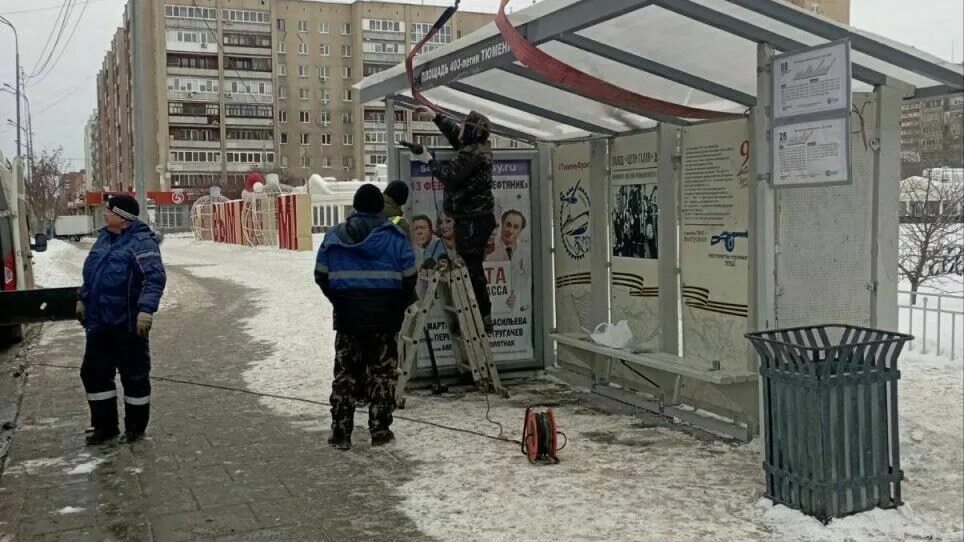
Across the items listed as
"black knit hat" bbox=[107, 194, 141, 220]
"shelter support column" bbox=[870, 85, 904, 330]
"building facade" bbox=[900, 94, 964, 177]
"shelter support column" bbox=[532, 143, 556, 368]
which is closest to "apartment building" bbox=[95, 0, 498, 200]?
"shelter support column" bbox=[532, 143, 556, 368]

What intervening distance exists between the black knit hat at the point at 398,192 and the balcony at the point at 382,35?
7945cm

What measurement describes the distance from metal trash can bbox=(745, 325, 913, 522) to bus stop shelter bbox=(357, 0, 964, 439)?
30.4 inches

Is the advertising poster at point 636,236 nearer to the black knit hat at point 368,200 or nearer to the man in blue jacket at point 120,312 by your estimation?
the black knit hat at point 368,200

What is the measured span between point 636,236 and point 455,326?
174 cm

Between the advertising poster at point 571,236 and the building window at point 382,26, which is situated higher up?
the building window at point 382,26

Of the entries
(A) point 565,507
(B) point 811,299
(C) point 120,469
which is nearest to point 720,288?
(B) point 811,299

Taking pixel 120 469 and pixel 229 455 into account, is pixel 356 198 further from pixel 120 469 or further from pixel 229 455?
pixel 120 469

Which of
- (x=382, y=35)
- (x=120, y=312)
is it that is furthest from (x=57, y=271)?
(x=382, y=35)

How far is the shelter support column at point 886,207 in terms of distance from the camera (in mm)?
5598

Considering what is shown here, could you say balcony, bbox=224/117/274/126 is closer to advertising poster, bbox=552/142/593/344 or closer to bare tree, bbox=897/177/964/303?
bare tree, bbox=897/177/964/303

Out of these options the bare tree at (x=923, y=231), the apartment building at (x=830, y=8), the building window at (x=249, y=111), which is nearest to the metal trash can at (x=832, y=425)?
the apartment building at (x=830, y=8)

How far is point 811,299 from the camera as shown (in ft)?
18.0

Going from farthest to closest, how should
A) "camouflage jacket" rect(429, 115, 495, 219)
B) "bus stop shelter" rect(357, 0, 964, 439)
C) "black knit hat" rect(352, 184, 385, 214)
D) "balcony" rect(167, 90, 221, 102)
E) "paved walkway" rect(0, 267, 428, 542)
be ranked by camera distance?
"balcony" rect(167, 90, 221, 102)
"camouflage jacket" rect(429, 115, 495, 219)
"black knit hat" rect(352, 184, 385, 214)
"bus stop shelter" rect(357, 0, 964, 439)
"paved walkway" rect(0, 267, 428, 542)

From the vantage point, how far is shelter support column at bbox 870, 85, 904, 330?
5598mm
